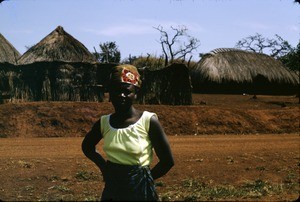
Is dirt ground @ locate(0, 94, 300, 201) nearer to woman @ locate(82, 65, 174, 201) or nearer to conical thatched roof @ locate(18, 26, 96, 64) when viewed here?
woman @ locate(82, 65, 174, 201)

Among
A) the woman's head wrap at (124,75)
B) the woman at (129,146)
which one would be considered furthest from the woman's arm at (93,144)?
the woman's head wrap at (124,75)

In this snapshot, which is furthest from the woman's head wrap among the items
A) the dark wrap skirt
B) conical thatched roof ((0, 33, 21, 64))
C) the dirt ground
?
conical thatched roof ((0, 33, 21, 64))

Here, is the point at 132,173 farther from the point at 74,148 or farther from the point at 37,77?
the point at 37,77

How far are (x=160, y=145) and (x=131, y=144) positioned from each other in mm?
181

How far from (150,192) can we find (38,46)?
54.5ft

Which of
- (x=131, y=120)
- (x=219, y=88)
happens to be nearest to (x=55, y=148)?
(x=131, y=120)

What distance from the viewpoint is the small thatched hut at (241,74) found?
1046 inches

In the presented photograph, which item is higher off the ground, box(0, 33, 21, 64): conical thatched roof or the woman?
box(0, 33, 21, 64): conical thatched roof

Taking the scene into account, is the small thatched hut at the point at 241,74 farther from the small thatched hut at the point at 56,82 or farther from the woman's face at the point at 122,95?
the woman's face at the point at 122,95

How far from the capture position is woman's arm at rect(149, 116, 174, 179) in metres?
2.71

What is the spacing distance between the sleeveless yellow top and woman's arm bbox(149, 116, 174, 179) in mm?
29

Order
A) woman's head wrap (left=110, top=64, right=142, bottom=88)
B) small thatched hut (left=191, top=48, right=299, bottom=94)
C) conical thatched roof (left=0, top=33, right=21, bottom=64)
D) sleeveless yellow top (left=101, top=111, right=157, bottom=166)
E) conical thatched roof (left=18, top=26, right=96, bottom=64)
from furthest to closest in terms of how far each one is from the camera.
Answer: small thatched hut (left=191, top=48, right=299, bottom=94) < conical thatched roof (left=0, top=33, right=21, bottom=64) < conical thatched roof (left=18, top=26, right=96, bottom=64) < woman's head wrap (left=110, top=64, right=142, bottom=88) < sleeveless yellow top (left=101, top=111, right=157, bottom=166)

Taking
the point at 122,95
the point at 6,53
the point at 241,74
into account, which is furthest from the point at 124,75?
the point at 241,74

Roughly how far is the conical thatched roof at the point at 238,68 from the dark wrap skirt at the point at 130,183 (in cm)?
2385
